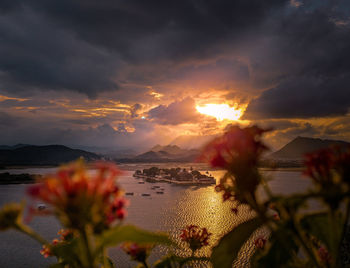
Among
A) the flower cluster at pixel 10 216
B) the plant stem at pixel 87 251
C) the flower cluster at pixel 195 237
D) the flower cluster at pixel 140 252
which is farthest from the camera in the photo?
the flower cluster at pixel 195 237

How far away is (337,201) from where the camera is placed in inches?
45.8

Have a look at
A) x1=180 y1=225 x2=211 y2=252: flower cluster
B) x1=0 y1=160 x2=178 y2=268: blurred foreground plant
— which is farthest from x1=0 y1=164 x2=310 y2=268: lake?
x1=0 y1=160 x2=178 y2=268: blurred foreground plant

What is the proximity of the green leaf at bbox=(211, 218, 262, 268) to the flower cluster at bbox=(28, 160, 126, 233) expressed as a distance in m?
0.77

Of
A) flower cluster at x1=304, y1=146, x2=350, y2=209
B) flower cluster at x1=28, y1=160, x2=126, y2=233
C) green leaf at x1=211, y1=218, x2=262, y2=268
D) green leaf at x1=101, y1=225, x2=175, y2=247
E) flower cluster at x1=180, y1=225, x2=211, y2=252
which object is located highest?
flower cluster at x1=304, y1=146, x2=350, y2=209

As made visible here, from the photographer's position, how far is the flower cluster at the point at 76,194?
3.99 ft

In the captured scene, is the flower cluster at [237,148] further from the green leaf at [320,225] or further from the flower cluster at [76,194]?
the flower cluster at [76,194]

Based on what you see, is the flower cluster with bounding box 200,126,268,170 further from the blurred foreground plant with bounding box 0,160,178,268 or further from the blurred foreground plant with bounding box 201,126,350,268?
the blurred foreground plant with bounding box 0,160,178,268

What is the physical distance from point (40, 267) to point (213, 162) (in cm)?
5711

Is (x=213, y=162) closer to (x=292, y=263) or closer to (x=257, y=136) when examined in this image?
(x=257, y=136)

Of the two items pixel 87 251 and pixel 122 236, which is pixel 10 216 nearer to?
pixel 87 251

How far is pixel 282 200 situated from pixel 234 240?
0.58m

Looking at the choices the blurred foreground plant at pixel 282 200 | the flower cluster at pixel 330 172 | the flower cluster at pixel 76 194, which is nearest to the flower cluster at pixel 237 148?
the blurred foreground plant at pixel 282 200

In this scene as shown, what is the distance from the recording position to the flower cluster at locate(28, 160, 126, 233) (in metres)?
1.21

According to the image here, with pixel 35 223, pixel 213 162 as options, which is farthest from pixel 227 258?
pixel 35 223
